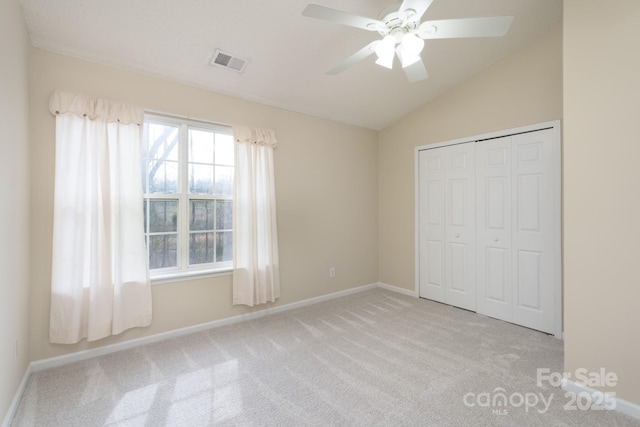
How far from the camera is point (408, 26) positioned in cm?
174

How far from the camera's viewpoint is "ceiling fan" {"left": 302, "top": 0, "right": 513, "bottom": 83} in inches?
61.6

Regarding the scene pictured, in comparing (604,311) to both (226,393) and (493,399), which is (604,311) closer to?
(493,399)

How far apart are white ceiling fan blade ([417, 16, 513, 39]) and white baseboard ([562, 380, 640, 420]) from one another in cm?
235

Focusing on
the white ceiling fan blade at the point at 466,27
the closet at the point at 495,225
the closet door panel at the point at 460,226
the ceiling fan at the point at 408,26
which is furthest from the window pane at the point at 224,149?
the closet door panel at the point at 460,226

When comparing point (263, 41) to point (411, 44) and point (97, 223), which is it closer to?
point (411, 44)

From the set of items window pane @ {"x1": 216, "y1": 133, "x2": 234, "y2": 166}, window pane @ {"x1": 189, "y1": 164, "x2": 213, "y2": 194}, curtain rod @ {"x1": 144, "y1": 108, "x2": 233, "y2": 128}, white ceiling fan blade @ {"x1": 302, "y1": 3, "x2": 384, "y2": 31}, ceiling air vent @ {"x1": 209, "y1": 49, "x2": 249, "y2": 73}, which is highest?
ceiling air vent @ {"x1": 209, "y1": 49, "x2": 249, "y2": 73}

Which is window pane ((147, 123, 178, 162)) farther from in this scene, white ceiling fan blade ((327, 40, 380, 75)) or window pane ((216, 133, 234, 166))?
white ceiling fan blade ((327, 40, 380, 75))

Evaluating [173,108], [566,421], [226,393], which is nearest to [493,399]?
[566,421]

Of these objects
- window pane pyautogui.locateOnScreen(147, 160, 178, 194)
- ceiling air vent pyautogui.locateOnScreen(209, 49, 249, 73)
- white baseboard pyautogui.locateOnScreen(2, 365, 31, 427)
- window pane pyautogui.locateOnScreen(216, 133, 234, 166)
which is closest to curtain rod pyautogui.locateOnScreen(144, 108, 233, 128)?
window pane pyautogui.locateOnScreen(216, 133, 234, 166)

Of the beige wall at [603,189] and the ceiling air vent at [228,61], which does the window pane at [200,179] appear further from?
the beige wall at [603,189]

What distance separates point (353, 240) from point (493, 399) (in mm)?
2708

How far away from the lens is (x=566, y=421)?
5.71 feet

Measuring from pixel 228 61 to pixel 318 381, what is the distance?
2.90 meters

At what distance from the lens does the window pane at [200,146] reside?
3029mm
